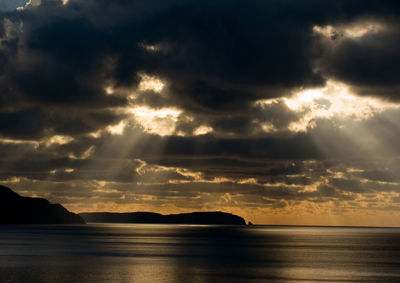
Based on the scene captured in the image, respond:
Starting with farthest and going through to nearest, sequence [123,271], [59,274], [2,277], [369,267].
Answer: [369,267], [123,271], [59,274], [2,277]

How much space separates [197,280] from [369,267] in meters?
36.4

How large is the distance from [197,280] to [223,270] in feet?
51.4

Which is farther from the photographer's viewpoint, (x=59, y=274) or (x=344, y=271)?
(x=344, y=271)

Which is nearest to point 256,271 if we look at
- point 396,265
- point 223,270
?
point 223,270

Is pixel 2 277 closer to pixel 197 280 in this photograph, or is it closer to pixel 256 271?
pixel 197 280

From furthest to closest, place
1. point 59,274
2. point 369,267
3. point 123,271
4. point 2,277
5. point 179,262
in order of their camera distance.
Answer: point 179,262 < point 369,267 < point 123,271 < point 59,274 < point 2,277

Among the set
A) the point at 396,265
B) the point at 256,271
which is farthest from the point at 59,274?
the point at 396,265

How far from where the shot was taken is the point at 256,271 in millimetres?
94188

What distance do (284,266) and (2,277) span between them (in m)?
47.4

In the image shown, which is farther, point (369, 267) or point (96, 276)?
point (369, 267)

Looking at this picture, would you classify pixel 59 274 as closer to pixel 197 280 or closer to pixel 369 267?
pixel 197 280

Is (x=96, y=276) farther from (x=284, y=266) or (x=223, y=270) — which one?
(x=284, y=266)

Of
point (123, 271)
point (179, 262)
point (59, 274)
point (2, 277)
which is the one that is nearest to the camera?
point (2, 277)

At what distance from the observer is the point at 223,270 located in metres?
94.2
